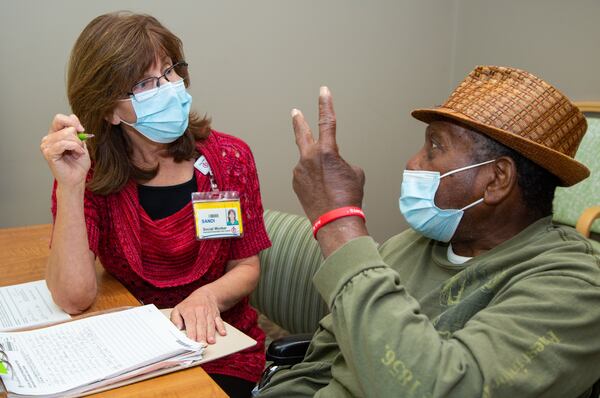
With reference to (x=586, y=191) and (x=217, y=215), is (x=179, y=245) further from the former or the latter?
(x=586, y=191)

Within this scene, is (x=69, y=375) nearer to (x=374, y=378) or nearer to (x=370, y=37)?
(x=374, y=378)

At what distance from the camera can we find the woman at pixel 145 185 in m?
1.50

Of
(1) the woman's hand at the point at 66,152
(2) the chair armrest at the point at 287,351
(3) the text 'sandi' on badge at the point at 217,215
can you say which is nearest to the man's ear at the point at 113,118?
(1) the woman's hand at the point at 66,152

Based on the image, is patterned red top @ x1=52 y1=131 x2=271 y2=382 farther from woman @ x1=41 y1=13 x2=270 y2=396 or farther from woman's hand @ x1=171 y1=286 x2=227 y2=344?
woman's hand @ x1=171 y1=286 x2=227 y2=344

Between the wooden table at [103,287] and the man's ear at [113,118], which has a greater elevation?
the man's ear at [113,118]

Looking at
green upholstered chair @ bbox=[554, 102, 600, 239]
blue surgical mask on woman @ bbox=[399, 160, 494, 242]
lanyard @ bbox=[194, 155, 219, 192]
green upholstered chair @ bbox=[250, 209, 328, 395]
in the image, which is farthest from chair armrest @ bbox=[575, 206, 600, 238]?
lanyard @ bbox=[194, 155, 219, 192]

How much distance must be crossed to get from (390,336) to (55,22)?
2.39 metres

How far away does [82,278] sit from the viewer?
1.47 m

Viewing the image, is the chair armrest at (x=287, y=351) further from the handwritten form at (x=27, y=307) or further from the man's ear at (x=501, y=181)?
the man's ear at (x=501, y=181)

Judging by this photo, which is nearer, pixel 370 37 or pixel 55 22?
pixel 55 22

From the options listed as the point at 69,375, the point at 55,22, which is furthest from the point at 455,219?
the point at 55,22

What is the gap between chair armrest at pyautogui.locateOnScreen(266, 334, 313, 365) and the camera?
147 cm

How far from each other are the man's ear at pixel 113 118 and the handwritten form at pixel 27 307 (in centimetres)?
51

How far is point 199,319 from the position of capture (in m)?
1.32
